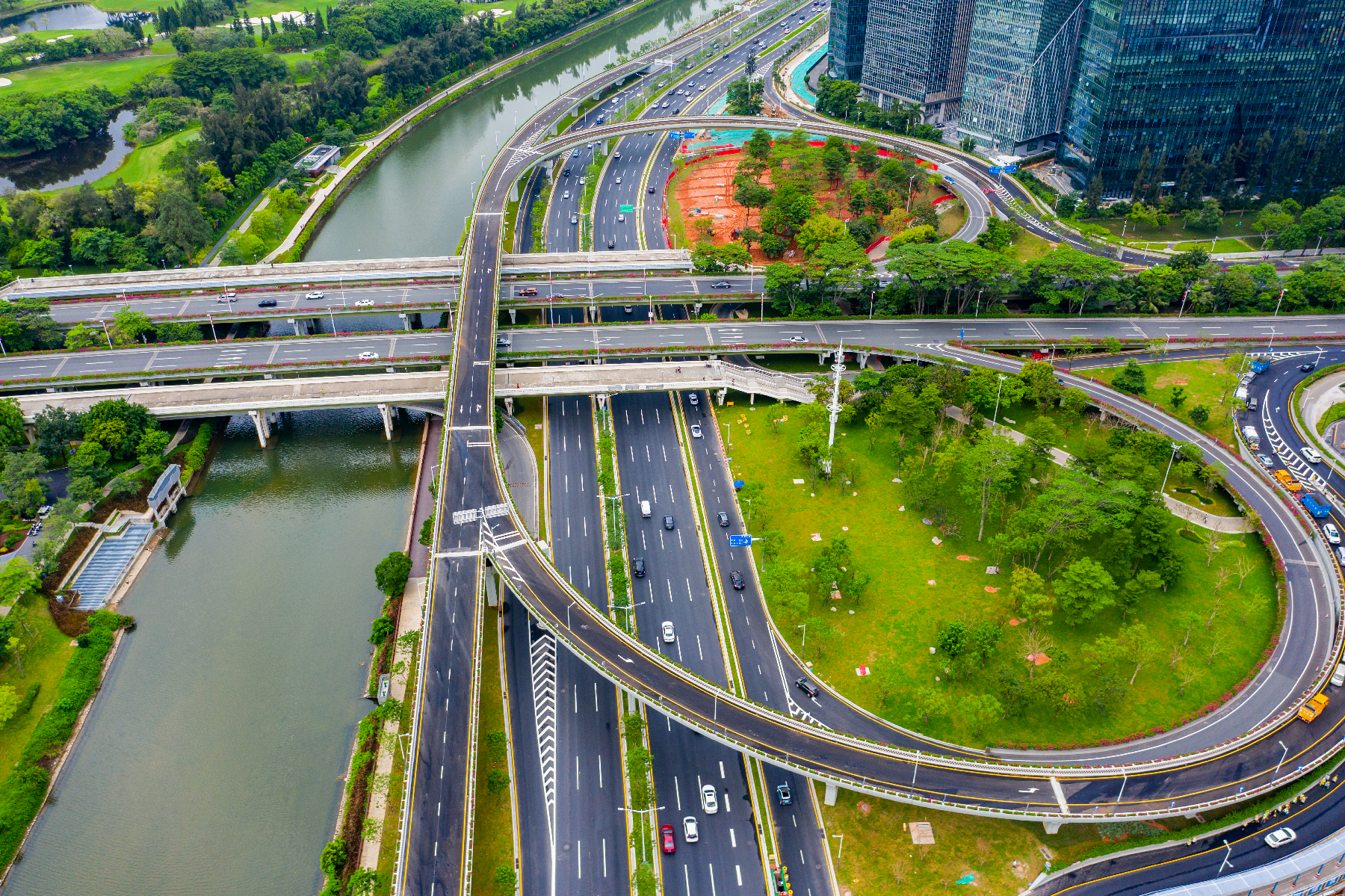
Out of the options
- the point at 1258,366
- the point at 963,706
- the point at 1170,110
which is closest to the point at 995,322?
the point at 1258,366

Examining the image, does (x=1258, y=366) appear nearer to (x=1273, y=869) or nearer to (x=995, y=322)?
(x=995, y=322)

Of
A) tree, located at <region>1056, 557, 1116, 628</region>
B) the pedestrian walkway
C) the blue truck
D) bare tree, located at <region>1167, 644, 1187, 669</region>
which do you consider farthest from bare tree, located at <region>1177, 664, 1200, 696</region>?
the pedestrian walkway

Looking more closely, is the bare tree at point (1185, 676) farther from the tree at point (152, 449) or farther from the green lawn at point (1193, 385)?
the tree at point (152, 449)

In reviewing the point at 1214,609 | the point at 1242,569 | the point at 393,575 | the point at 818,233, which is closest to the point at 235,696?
the point at 393,575

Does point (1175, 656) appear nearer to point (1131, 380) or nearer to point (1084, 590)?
point (1084, 590)

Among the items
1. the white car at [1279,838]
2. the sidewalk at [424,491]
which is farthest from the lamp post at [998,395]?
the sidewalk at [424,491]

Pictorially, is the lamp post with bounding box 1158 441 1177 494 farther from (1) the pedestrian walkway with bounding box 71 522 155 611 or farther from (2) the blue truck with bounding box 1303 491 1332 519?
(1) the pedestrian walkway with bounding box 71 522 155 611
